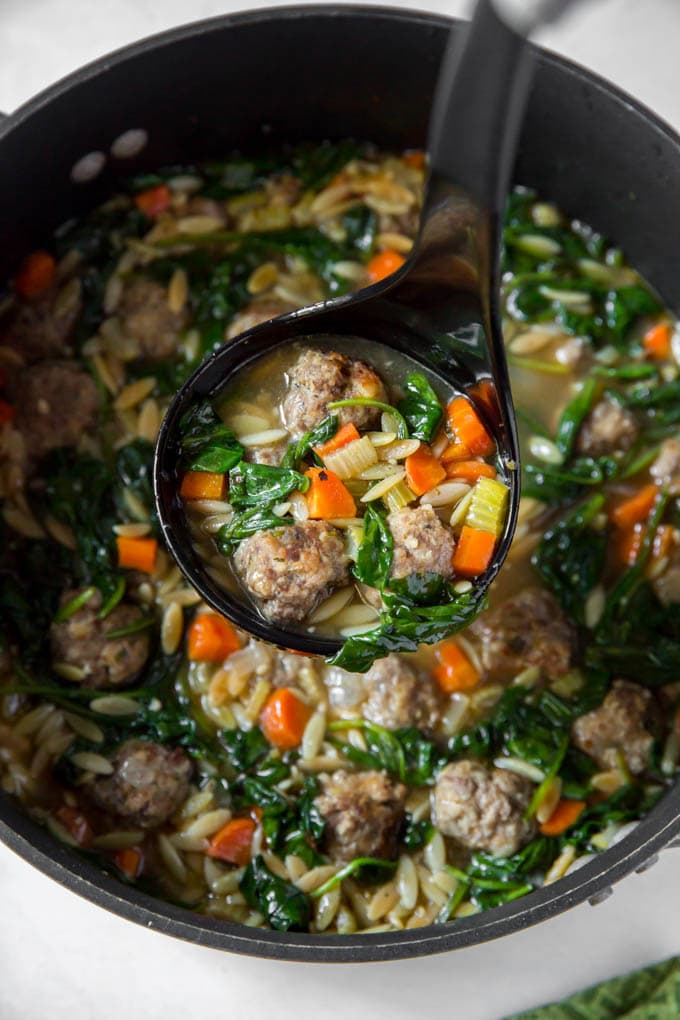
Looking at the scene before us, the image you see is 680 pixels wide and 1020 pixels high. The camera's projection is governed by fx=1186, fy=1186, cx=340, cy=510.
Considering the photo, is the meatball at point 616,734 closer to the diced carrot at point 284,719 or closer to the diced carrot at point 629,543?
the diced carrot at point 629,543

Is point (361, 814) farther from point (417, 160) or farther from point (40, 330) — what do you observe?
point (417, 160)

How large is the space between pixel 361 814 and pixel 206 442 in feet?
5.21

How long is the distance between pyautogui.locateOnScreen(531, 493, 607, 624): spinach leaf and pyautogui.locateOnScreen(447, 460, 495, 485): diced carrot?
114 centimetres

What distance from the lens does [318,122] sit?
5.27m

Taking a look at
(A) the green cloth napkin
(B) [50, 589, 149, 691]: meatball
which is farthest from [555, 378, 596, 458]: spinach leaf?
(A) the green cloth napkin

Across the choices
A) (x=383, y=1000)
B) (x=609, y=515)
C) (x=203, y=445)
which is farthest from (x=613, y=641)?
(x=203, y=445)

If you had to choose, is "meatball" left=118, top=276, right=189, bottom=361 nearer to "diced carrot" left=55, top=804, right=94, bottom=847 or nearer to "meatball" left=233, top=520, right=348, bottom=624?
"meatball" left=233, top=520, right=348, bottom=624

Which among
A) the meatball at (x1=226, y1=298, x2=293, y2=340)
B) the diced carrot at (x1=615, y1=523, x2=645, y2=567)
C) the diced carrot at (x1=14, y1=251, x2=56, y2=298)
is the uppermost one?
the diced carrot at (x1=14, y1=251, x2=56, y2=298)

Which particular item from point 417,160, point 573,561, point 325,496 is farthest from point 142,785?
point 417,160

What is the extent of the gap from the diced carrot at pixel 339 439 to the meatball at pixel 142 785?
1.49m

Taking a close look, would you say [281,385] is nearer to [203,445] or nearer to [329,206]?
[203,445]

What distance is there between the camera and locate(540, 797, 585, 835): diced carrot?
15.2 feet

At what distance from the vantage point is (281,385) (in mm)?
4055

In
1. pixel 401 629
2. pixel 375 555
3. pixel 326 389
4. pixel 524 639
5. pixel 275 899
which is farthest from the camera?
pixel 524 639
